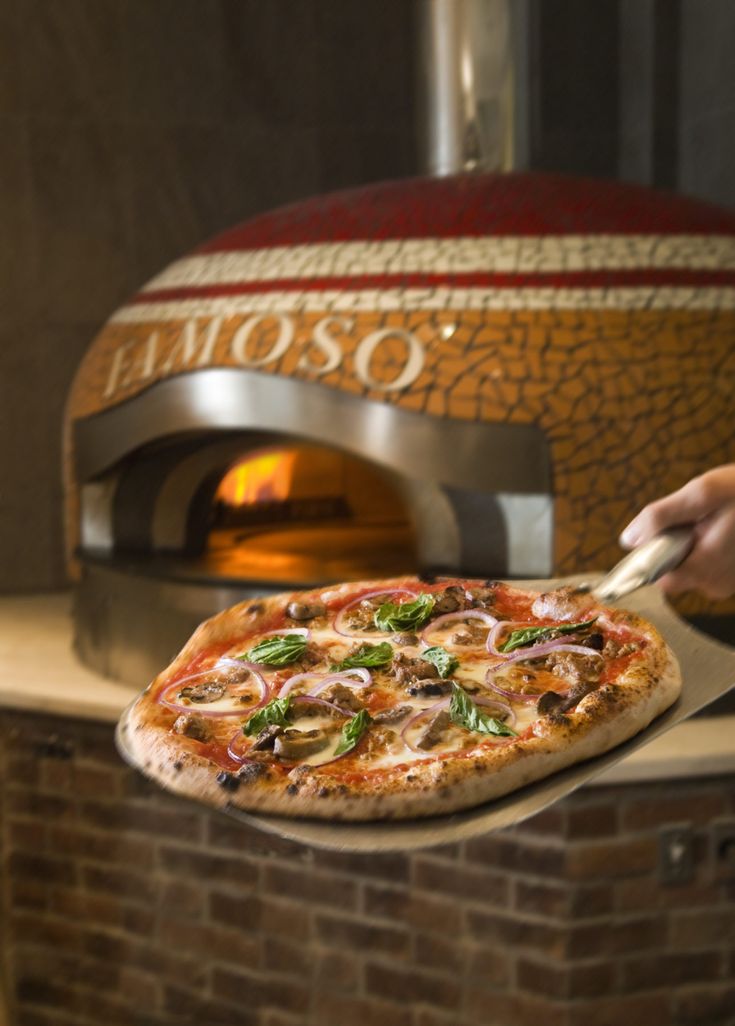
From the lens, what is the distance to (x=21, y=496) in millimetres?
4133

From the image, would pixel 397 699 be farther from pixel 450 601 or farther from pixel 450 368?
pixel 450 368

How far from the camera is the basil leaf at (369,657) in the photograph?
1208mm

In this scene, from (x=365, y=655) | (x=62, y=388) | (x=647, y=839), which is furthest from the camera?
(x=62, y=388)

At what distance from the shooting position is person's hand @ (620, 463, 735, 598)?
4.18 ft

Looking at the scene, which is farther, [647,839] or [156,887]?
[156,887]

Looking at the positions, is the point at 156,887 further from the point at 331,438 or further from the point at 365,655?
the point at 365,655

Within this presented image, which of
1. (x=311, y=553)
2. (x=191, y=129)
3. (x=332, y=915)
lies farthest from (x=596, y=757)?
(x=191, y=129)

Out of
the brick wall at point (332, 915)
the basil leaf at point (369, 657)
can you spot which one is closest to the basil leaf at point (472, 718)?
the basil leaf at point (369, 657)

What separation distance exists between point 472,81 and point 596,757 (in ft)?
6.94

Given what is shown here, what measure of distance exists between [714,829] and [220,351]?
1.31m

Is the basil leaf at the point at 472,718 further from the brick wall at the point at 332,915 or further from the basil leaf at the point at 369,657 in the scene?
the brick wall at the point at 332,915

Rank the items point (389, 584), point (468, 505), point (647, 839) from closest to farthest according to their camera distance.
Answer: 1. point (389, 584)
2. point (647, 839)
3. point (468, 505)

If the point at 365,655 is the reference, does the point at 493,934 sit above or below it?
below

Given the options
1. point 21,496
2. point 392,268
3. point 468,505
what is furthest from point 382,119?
point 468,505
